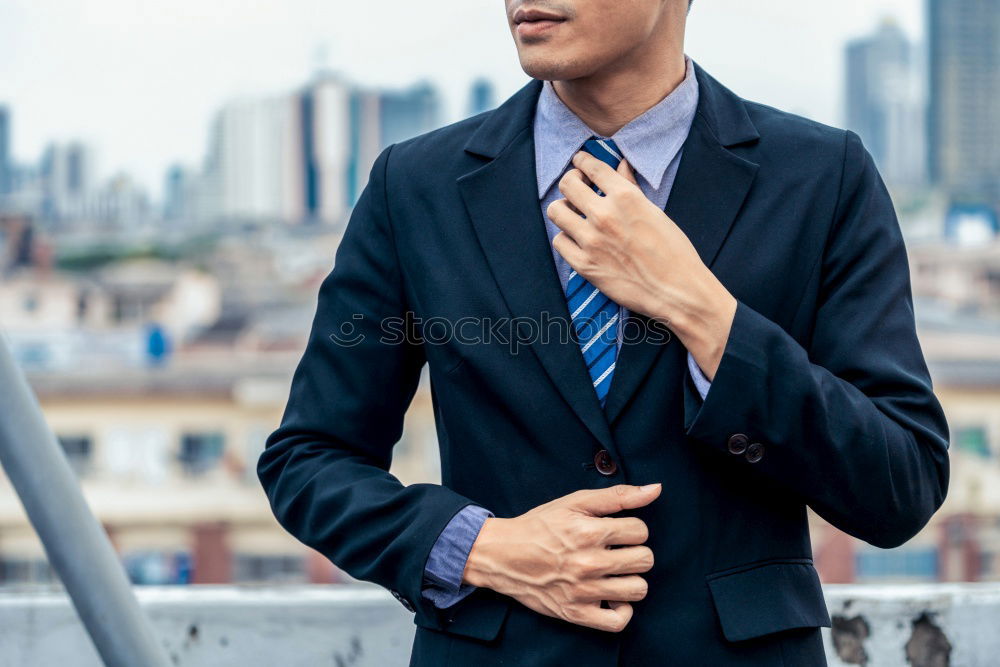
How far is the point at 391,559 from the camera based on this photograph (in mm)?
1242

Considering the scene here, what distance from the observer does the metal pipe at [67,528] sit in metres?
1.11

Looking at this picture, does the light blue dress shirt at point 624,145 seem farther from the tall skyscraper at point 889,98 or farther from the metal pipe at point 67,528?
the tall skyscraper at point 889,98

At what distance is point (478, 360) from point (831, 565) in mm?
44158

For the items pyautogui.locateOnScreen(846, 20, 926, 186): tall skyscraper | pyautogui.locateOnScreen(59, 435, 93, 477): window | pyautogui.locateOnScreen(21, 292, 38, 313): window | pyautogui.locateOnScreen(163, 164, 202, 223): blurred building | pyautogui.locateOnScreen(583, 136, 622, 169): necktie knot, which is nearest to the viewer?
pyautogui.locateOnScreen(583, 136, 622, 169): necktie knot

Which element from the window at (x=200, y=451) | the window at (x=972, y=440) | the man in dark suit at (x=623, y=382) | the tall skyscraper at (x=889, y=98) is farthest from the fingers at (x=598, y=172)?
the tall skyscraper at (x=889, y=98)

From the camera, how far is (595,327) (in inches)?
50.8

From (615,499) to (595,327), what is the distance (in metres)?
0.19

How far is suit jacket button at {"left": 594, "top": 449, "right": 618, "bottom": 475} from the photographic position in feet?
4.03

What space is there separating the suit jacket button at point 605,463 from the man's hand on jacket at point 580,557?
3 centimetres

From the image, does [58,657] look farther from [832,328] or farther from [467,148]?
[832,328]

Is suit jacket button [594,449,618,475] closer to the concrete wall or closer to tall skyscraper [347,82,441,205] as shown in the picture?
the concrete wall

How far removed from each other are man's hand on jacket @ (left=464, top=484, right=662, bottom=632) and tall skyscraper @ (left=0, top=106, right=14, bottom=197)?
6859 centimetres

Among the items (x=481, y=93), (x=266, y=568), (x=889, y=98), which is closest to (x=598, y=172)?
(x=266, y=568)

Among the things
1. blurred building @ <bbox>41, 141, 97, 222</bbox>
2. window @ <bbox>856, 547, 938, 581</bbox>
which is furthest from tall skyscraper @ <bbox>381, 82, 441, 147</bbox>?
window @ <bbox>856, 547, 938, 581</bbox>
